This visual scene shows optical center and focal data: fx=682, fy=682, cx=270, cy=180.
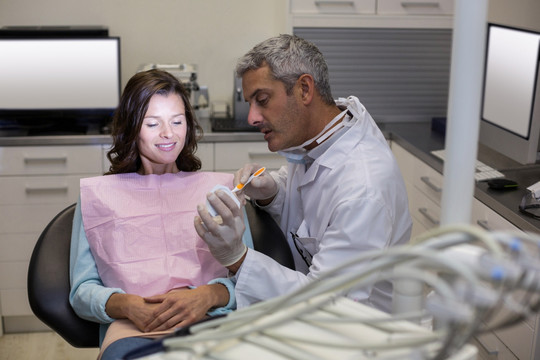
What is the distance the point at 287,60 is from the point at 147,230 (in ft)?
1.88

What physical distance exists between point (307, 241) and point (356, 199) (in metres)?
0.26

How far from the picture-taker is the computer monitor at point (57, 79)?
3043 millimetres

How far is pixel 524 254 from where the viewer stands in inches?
22.4

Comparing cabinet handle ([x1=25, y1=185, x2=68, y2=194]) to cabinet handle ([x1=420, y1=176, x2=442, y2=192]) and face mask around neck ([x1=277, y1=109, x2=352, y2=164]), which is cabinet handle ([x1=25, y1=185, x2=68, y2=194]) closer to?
face mask around neck ([x1=277, y1=109, x2=352, y2=164])

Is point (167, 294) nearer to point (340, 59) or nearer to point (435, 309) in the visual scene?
point (435, 309)

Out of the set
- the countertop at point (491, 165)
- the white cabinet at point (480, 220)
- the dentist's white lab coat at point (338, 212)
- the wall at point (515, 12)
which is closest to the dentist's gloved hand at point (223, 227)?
the dentist's white lab coat at point (338, 212)

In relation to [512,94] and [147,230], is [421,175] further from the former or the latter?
[147,230]

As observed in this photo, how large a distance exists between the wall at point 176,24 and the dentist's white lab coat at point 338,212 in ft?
5.09

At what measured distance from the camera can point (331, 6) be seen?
313cm

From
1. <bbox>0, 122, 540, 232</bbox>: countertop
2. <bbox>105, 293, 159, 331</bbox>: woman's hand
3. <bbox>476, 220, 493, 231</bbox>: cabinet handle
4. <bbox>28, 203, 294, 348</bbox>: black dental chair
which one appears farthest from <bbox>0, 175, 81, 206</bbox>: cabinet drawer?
<bbox>476, 220, 493, 231</bbox>: cabinet handle

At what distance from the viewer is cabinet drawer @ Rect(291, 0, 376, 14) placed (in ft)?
10.2

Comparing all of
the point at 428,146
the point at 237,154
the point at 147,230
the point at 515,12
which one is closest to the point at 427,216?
the point at 428,146

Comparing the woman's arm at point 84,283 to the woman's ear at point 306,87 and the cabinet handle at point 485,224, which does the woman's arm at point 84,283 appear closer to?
the woman's ear at point 306,87

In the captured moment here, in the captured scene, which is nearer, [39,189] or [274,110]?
[274,110]
